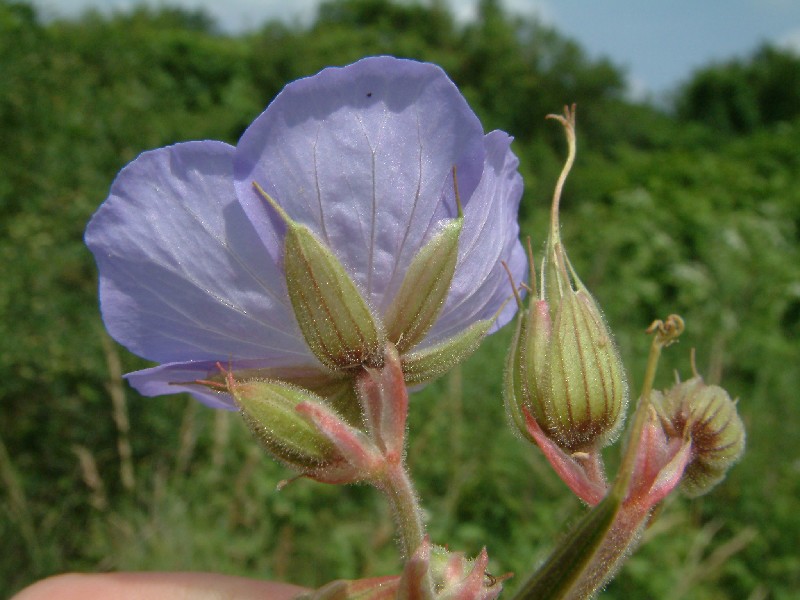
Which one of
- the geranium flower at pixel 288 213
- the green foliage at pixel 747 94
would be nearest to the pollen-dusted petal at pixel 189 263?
the geranium flower at pixel 288 213

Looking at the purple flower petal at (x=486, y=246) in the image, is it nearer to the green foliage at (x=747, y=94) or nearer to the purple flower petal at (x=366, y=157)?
the purple flower petal at (x=366, y=157)

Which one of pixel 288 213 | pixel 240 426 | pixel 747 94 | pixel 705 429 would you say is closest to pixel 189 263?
pixel 288 213

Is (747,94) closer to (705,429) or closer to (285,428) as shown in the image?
(705,429)

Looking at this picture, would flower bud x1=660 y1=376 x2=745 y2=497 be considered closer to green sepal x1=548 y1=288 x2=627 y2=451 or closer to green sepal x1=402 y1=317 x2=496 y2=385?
green sepal x1=548 y1=288 x2=627 y2=451

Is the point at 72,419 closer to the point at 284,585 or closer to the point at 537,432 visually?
the point at 284,585

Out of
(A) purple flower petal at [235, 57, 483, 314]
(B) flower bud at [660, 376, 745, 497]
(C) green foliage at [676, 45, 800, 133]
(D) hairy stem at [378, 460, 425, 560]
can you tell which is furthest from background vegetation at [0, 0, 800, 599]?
(C) green foliage at [676, 45, 800, 133]

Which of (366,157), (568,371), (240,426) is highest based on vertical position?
(366,157)
